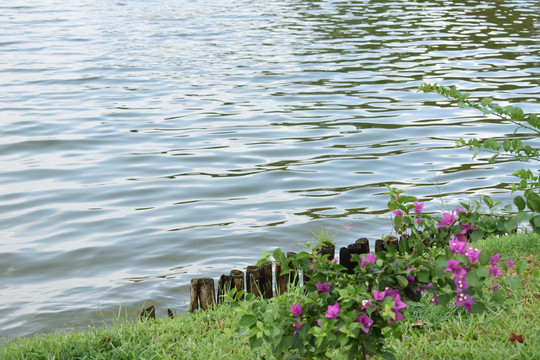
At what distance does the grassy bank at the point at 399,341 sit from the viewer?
12.7ft

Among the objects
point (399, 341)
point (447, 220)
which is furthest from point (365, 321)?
point (399, 341)

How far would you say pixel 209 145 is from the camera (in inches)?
400

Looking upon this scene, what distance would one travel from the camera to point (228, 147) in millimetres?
10078

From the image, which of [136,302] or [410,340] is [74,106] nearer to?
[136,302]

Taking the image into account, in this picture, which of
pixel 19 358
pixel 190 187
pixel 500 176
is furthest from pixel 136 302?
pixel 500 176

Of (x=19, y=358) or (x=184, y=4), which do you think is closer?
(x=19, y=358)

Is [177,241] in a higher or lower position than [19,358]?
lower

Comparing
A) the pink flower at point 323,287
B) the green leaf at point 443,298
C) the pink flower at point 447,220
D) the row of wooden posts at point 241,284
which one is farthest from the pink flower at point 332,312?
the row of wooden posts at point 241,284

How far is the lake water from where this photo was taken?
6832mm

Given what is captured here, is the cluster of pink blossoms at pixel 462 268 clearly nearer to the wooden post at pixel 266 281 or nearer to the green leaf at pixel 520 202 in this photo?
the green leaf at pixel 520 202

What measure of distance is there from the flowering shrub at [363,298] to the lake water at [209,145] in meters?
2.90

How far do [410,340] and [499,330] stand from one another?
52 cm

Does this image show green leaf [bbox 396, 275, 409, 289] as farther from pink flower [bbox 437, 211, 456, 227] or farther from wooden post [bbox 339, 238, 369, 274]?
wooden post [bbox 339, 238, 369, 274]

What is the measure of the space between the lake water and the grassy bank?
135 centimetres
